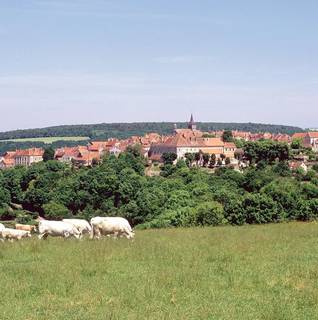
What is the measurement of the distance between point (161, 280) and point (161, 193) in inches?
2704

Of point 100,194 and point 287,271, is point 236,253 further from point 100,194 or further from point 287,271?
point 100,194

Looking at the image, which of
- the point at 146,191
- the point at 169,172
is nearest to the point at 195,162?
the point at 169,172

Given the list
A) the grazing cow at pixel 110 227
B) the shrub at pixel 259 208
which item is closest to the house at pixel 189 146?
the shrub at pixel 259 208

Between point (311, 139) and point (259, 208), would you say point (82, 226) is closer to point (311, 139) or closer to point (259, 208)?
point (259, 208)

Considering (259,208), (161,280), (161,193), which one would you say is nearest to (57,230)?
(161,280)

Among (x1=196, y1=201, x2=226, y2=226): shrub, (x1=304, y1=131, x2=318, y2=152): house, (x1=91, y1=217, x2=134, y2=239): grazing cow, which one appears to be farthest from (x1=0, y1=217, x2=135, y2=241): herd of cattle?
(x1=304, y1=131, x2=318, y2=152): house

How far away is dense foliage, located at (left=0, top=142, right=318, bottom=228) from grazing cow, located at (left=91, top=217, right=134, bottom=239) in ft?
56.8

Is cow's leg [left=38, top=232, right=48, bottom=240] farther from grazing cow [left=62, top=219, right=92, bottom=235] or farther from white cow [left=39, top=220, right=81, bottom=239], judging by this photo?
grazing cow [left=62, top=219, right=92, bottom=235]

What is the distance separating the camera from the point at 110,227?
2105 centimetres

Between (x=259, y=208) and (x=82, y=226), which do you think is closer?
(x=82, y=226)

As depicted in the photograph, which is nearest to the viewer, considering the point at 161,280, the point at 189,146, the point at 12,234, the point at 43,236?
the point at 161,280

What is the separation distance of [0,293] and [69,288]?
1320 millimetres

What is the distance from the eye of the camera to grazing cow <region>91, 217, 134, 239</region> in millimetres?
20969

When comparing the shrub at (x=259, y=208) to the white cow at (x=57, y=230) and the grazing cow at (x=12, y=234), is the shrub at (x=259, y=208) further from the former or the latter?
the white cow at (x=57, y=230)
